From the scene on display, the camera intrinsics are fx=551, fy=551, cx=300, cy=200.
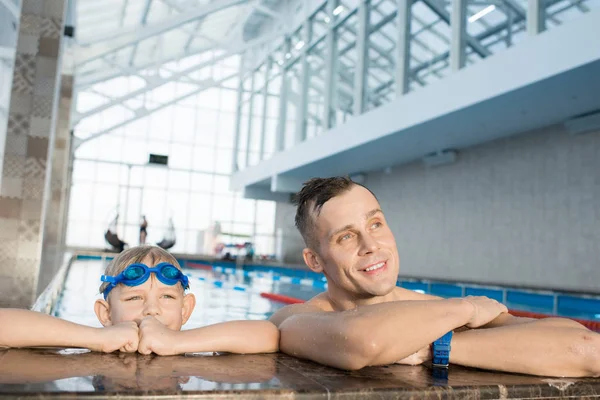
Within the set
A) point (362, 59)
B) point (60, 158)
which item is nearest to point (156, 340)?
point (362, 59)

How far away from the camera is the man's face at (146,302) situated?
1860 millimetres

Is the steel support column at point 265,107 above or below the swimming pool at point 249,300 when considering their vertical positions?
above

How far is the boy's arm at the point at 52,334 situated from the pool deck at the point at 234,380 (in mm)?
32

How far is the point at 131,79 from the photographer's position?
88.5ft

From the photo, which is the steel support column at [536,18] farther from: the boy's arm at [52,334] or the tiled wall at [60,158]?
the tiled wall at [60,158]

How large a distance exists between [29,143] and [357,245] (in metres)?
4.25

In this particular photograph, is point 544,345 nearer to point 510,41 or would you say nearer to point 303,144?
point 510,41

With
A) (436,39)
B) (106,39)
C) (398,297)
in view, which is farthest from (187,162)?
(398,297)

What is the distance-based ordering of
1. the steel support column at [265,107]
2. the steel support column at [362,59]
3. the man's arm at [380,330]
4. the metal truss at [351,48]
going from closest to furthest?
the man's arm at [380,330] → the metal truss at [351,48] → the steel support column at [362,59] → the steel support column at [265,107]

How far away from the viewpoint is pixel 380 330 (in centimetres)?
148

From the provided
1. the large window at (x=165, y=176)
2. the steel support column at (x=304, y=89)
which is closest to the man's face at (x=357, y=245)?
the steel support column at (x=304, y=89)

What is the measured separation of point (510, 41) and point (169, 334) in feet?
25.1

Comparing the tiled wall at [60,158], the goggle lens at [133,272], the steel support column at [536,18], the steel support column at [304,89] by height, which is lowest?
the goggle lens at [133,272]

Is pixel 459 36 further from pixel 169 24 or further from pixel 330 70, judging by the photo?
pixel 169 24
